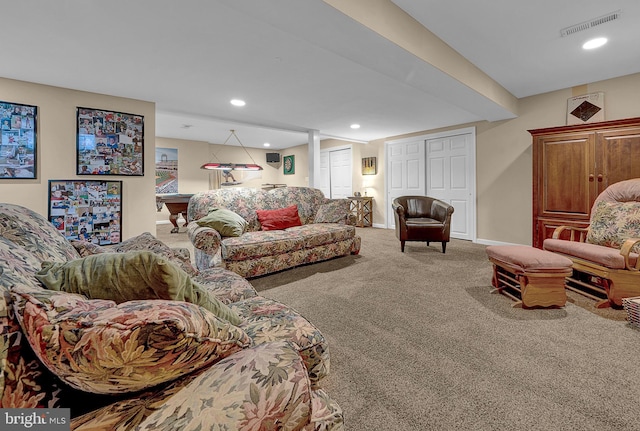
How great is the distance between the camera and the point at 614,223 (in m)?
2.75

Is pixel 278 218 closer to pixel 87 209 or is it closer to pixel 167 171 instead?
pixel 87 209

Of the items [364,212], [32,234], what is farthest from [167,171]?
[32,234]

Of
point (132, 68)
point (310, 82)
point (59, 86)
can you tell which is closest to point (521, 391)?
point (310, 82)

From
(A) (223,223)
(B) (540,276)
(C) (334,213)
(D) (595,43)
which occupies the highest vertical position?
(D) (595,43)

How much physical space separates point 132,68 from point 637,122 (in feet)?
17.5

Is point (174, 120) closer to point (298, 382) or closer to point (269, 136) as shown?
point (269, 136)

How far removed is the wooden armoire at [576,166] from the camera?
3223 millimetres

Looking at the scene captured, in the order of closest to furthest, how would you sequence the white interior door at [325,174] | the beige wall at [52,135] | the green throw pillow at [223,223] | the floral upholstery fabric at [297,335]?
the floral upholstery fabric at [297,335] → the green throw pillow at [223,223] → the beige wall at [52,135] → the white interior door at [325,174]

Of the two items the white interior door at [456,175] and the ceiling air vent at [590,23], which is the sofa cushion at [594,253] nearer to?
the ceiling air vent at [590,23]

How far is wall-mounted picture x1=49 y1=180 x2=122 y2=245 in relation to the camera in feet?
11.7

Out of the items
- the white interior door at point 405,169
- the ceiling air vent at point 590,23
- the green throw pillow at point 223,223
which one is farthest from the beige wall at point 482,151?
the ceiling air vent at point 590,23

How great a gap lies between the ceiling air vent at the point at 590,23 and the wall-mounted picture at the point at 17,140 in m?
5.55

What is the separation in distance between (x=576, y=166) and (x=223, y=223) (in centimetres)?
417

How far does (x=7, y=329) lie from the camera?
1.77 ft
